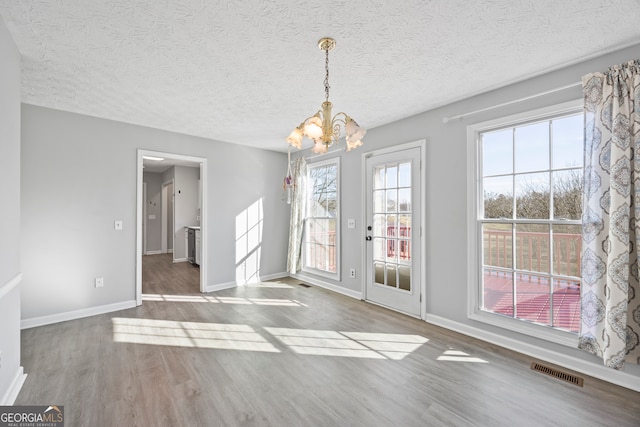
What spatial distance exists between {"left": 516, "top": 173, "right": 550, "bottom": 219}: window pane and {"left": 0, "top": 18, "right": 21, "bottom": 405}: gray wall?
4.00m

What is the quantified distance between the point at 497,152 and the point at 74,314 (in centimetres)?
511

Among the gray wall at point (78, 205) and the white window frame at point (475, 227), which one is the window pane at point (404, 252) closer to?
the white window frame at point (475, 227)

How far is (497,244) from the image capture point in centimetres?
284

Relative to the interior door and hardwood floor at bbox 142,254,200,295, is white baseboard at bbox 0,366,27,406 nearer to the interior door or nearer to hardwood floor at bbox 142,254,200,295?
hardwood floor at bbox 142,254,200,295

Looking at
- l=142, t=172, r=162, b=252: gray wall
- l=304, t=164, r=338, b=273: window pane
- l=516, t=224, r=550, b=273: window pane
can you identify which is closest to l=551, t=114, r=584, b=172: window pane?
l=516, t=224, r=550, b=273: window pane

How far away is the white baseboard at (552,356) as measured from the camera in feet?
6.84

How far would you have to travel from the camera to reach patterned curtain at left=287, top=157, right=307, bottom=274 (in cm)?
524

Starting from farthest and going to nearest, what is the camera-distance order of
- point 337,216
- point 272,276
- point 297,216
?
point 272,276 → point 297,216 → point 337,216

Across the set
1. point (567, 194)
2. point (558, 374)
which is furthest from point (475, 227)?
point (558, 374)

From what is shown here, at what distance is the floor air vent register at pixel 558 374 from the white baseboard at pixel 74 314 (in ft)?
15.0

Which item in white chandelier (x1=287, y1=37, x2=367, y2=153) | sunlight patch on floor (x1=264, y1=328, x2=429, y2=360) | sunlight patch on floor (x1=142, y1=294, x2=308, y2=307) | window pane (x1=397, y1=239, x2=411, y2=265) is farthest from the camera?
sunlight patch on floor (x1=142, y1=294, x2=308, y2=307)

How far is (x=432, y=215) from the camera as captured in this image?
3.33 meters

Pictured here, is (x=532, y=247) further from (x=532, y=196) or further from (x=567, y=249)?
(x=532, y=196)

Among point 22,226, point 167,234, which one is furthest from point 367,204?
point 167,234
